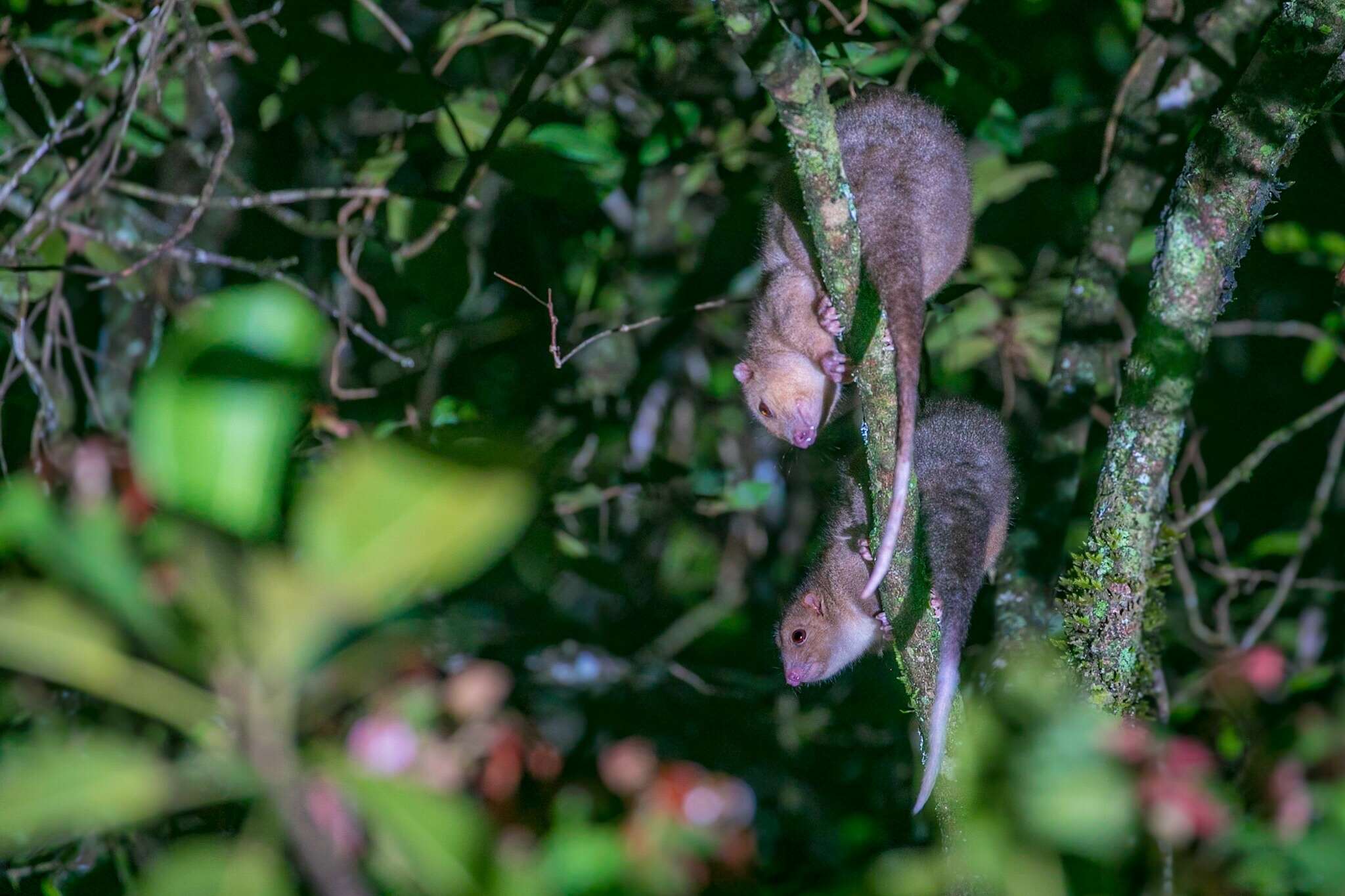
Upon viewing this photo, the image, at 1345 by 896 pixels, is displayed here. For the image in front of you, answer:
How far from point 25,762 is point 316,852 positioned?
35 centimetres

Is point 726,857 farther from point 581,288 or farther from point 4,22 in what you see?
point 4,22

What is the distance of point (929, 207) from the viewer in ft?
11.5

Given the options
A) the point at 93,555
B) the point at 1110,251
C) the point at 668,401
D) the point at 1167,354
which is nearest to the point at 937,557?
the point at 1167,354

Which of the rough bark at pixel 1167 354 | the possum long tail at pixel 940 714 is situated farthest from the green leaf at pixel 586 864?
the rough bark at pixel 1167 354

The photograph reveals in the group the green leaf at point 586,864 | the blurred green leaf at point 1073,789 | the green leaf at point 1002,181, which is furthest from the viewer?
the green leaf at point 1002,181

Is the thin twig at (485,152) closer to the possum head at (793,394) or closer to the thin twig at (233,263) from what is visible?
the thin twig at (233,263)

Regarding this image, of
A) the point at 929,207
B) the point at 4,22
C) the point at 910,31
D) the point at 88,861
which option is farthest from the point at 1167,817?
the point at 4,22

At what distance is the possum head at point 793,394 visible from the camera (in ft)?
14.3

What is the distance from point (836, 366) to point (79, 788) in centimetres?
345

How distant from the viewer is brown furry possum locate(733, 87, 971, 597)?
2.81 meters

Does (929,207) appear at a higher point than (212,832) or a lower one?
higher

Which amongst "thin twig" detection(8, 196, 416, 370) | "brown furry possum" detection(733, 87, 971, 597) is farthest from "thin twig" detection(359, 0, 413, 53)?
"brown furry possum" detection(733, 87, 971, 597)

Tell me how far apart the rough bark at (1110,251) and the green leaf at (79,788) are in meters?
3.41

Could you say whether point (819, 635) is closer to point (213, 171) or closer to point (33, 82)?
point (213, 171)
